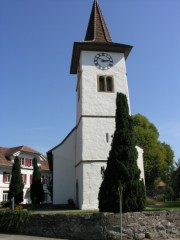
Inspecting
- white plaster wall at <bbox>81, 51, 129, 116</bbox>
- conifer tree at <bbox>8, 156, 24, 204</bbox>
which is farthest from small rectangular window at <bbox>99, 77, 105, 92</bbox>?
conifer tree at <bbox>8, 156, 24, 204</bbox>

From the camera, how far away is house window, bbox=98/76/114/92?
26.7 meters

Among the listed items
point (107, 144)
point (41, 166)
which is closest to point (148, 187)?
point (41, 166)

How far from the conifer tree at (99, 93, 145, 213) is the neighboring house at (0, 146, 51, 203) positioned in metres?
34.8

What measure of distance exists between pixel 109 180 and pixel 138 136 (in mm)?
30022

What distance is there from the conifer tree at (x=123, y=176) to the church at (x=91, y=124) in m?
8.61

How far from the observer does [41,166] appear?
56.5m

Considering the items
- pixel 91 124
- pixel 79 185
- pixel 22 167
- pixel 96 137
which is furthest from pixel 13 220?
pixel 22 167

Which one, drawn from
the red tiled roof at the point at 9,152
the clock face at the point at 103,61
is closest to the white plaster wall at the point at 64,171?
the clock face at the point at 103,61

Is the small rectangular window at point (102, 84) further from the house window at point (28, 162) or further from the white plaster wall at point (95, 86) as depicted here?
the house window at point (28, 162)

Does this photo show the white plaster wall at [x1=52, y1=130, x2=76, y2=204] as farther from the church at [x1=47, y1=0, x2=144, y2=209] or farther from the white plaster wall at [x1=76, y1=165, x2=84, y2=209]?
the white plaster wall at [x1=76, y1=165, x2=84, y2=209]

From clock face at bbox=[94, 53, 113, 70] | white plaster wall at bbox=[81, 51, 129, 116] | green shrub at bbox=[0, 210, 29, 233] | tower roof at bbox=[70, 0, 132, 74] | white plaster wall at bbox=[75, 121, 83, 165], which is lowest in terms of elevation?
green shrub at bbox=[0, 210, 29, 233]

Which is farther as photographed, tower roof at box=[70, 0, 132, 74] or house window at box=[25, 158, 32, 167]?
house window at box=[25, 158, 32, 167]

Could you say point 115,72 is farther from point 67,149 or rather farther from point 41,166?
point 41,166

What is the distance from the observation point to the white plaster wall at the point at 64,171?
87.7 feet
